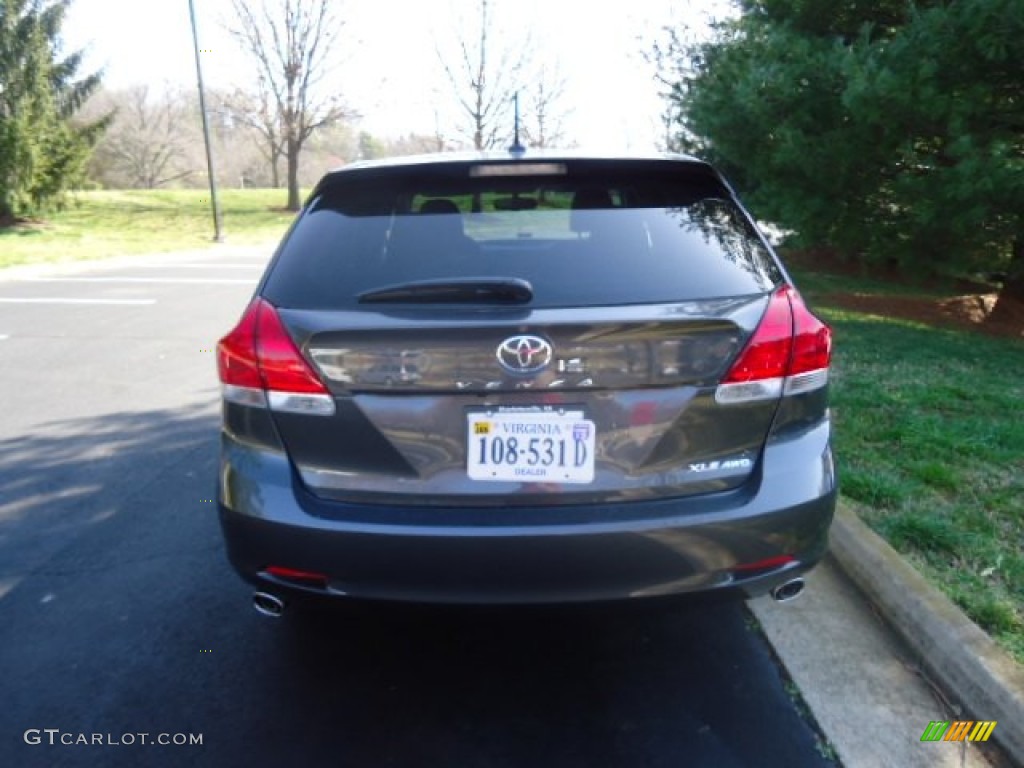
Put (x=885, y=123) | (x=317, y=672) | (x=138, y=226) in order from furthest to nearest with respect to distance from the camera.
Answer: (x=138, y=226), (x=885, y=123), (x=317, y=672)

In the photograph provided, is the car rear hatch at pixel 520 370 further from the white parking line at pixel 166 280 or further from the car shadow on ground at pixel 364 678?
the white parking line at pixel 166 280

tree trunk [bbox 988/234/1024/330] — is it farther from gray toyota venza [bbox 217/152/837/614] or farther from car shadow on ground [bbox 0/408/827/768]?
gray toyota venza [bbox 217/152/837/614]

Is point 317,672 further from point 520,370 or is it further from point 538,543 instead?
point 520,370

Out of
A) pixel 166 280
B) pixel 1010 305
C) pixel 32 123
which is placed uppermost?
pixel 32 123

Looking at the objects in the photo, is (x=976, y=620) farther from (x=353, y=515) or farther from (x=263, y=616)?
(x=263, y=616)

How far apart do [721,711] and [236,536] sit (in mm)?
1513

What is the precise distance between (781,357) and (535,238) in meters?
0.82

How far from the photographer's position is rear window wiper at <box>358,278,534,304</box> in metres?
2.04

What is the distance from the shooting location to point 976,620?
8.48ft

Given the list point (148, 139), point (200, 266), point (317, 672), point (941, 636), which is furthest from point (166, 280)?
point (148, 139)

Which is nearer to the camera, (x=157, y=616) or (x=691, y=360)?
(x=691, y=360)

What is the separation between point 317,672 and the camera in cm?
257

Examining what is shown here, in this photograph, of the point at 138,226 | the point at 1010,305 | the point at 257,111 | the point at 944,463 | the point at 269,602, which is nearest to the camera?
the point at 269,602

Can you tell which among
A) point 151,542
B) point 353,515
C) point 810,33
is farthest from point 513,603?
point 810,33
